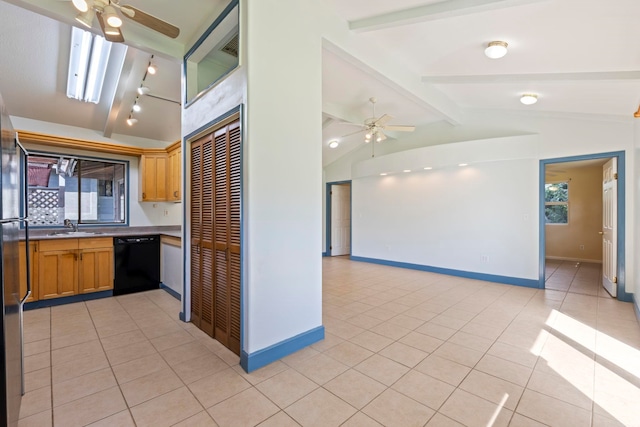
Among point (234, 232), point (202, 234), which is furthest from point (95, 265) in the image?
point (234, 232)

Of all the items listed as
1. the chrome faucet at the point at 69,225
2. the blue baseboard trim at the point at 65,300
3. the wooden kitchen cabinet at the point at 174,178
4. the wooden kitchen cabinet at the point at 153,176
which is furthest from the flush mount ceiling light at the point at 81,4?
the chrome faucet at the point at 69,225

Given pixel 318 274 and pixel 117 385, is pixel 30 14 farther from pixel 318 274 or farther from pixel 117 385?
pixel 318 274

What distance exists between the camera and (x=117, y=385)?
210cm

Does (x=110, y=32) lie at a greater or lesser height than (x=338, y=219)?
greater

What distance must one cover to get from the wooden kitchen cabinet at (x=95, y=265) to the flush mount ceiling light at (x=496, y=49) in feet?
18.0

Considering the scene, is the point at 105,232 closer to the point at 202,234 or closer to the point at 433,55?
the point at 202,234

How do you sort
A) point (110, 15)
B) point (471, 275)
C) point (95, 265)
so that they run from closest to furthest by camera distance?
point (110, 15) → point (95, 265) → point (471, 275)

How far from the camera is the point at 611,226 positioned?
4.39 meters

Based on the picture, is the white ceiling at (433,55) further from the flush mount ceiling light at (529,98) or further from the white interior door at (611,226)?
the white interior door at (611,226)

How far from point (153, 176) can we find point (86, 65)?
82.5 inches

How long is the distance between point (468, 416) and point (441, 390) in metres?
0.27

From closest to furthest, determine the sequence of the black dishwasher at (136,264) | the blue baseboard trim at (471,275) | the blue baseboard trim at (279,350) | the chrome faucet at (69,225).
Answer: the blue baseboard trim at (279,350), the black dishwasher at (136,264), the chrome faucet at (69,225), the blue baseboard trim at (471,275)

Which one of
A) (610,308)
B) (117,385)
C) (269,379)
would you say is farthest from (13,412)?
(610,308)

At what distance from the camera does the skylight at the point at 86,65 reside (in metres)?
3.02
